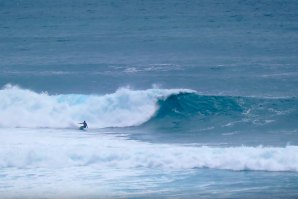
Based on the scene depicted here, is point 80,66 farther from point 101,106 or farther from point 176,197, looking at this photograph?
point 176,197

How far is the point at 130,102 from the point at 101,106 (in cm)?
96

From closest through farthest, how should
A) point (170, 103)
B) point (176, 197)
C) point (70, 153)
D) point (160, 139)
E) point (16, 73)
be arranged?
1. point (176, 197)
2. point (70, 153)
3. point (160, 139)
4. point (170, 103)
5. point (16, 73)

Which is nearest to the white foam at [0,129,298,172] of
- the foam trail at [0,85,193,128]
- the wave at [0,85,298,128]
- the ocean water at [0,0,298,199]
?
the ocean water at [0,0,298,199]

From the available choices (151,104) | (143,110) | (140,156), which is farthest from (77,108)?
(140,156)

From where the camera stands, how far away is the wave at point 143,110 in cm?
2499

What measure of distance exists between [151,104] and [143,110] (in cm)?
41

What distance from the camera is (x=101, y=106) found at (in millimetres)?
26859

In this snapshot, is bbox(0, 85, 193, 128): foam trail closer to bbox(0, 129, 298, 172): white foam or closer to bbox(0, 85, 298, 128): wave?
bbox(0, 85, 298, 128): wave

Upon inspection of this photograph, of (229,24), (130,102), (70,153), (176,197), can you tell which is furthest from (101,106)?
(229,24)

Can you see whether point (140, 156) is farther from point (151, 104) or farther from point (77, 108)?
point (77, 108)

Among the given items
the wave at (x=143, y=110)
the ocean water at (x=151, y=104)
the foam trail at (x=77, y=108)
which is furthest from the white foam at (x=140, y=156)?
the foam trail at (x=77, y=108)

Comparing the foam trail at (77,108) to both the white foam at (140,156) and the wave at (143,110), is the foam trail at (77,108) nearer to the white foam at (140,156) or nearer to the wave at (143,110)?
the wave at (143,110)

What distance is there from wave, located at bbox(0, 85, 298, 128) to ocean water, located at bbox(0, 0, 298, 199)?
0.04m

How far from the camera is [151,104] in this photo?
26766 mm
